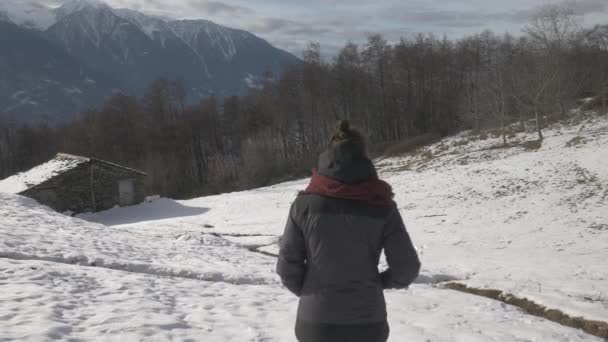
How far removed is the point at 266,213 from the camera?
2647 centimetres

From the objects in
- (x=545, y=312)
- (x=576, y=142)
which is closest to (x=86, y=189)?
(x=545, y=312)

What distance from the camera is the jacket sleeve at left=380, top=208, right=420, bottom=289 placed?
10.1 feet

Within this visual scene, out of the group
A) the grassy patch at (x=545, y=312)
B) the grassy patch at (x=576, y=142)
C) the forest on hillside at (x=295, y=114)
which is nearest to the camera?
the grassy patch at (x=545, y=312)

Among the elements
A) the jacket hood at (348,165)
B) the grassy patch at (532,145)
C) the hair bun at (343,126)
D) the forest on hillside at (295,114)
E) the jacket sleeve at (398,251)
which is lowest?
the jacket sleeve at (398,251)

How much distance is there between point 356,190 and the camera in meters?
2.97

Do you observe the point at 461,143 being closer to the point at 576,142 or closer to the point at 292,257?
the point at 576,142

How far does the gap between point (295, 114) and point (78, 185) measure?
3330 centimetres

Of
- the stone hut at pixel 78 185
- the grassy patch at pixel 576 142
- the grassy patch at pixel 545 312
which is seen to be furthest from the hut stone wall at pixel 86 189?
the grassy patch at pixel 576 142

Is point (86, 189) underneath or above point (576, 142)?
underneath

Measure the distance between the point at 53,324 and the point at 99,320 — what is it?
0.57 meters

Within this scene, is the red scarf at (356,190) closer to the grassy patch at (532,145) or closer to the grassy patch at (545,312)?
the grassy patch at (545,312)

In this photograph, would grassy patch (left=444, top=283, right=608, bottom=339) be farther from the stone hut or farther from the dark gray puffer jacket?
the stone hut

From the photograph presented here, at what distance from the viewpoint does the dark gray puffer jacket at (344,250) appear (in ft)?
9.89

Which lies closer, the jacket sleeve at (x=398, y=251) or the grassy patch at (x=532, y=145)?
the jacket sleeve at (x=398, y=251)
